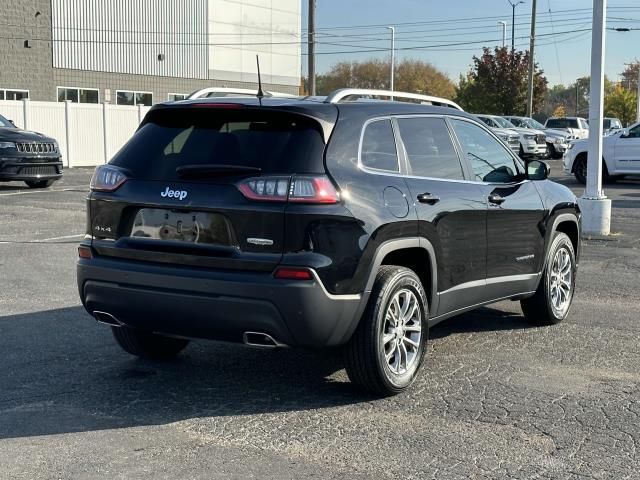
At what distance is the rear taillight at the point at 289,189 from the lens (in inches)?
190

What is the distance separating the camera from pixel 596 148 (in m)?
12.9

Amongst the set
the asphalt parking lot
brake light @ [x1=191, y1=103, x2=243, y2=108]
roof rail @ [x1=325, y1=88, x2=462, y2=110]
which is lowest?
the asphalt parking lot

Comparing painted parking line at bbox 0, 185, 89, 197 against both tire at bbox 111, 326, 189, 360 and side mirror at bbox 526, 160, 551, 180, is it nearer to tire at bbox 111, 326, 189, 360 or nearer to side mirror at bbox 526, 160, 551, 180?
tire at bbox 111, 326, 189, 360

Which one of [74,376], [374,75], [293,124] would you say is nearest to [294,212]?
[293,124]

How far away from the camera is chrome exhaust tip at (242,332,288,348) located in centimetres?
487

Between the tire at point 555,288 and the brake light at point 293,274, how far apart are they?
2.96m

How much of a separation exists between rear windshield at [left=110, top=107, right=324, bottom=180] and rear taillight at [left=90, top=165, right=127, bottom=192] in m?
0.06

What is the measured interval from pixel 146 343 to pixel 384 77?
3710 inches

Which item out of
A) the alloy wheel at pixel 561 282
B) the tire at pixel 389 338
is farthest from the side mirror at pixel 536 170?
the tire at pixel 389 338

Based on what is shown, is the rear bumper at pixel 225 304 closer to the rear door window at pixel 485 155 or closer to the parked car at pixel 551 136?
the rear door window at pixel 485 155

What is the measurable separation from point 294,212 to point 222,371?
1.59 meters

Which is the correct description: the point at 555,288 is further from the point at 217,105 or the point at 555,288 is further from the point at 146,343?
the point at 217,105

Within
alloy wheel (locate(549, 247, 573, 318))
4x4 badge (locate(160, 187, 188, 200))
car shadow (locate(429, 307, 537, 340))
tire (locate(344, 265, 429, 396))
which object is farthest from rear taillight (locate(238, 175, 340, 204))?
alloy wheel (locate(549, 247, 573, 318))

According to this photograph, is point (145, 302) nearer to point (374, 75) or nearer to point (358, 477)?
point (358, 477)
